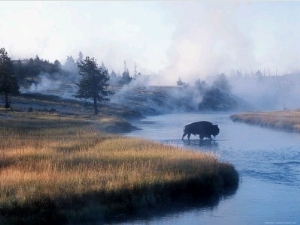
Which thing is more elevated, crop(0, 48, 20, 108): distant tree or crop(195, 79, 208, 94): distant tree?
crop(195, 79, 208, 94): distant tree

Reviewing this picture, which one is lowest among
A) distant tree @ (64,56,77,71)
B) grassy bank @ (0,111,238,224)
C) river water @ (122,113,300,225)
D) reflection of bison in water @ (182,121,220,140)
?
river water @ (122,113,300,225)

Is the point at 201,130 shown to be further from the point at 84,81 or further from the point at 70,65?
the point at 70,65

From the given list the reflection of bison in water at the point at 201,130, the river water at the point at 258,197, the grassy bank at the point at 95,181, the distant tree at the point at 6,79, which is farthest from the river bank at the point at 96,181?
the distant tree at the point at 6,79

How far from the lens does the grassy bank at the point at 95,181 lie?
54.6 ft

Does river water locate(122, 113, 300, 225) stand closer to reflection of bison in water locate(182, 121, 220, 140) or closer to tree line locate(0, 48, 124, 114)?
reflection of bison in water locate(182, 121, 220, 140)

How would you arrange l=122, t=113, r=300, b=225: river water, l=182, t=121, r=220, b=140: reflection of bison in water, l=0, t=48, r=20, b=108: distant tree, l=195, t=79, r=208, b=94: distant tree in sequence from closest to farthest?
l=122, t=113, r=300, b=225: river water → l=182, t=121, r=220, b=140: reflection of bison in water → l=0, t=48, r=20, b=108: distant tree → l=195, t=79, r=208, b=94: distant tree

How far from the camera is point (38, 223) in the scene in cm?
1625

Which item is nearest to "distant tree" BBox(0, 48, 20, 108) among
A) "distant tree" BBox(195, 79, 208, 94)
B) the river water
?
the river water

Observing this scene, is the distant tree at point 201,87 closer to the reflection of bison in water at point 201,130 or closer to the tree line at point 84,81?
the tree line at point 84,81

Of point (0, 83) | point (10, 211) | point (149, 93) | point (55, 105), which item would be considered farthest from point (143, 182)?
point (149, 93)

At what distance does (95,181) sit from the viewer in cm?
1884

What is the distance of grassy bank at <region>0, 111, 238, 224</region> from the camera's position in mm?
16656

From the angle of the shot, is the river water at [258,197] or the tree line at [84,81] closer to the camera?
the river water at [258,197]

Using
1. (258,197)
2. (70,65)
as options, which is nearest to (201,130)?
(258,197)
